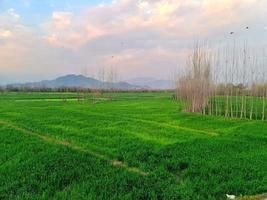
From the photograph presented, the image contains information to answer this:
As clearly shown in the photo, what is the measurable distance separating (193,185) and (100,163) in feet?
10.4

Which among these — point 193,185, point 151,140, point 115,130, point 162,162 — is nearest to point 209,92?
point 115,130

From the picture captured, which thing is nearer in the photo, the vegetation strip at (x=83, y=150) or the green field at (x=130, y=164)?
the green field at (x=130, y=164)

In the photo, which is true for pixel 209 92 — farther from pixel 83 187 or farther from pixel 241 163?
pixel 83 187

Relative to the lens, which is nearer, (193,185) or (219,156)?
(193,185)

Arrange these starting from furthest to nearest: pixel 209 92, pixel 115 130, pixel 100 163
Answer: pixel 209 92
pixel 115 130
pixel 100 163

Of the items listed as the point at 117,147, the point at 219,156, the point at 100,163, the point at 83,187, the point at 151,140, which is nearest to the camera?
the point at 83,187

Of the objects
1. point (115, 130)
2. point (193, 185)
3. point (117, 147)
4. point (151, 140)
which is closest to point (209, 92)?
point (115, 130)

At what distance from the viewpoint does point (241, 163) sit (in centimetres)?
1041

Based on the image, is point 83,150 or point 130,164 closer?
point 130,164

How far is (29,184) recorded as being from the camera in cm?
843

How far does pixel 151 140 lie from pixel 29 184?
690 centimetres

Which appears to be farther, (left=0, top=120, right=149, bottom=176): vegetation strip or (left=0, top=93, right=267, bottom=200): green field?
(left=0, top=120, right=149, bottom=176): vegetation strip

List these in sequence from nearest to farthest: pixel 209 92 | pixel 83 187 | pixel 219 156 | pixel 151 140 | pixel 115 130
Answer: pixel 83 187 < pixel 219 156 < pixel 151 140 < pixel 115 130 < pixel 209 92

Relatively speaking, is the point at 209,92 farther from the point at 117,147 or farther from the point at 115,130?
the point at 117,147
